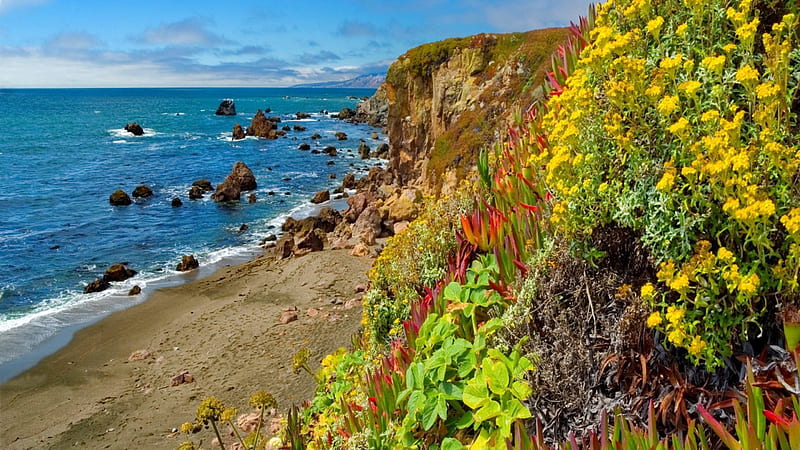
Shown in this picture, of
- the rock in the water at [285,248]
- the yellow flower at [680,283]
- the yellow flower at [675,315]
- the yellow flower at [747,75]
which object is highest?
the yellow flower at [747,75]

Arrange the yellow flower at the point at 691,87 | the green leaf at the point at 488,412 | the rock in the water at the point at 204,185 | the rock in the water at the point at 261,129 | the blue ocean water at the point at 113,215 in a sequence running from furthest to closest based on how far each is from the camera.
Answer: the rock in the water at the point at 261,129 → the rock in the water at the point at 204,185 → the blue ocean water at the point at 113,215 → the green leaf at the point at 488,412 → the yellow flower at the point at 691,87

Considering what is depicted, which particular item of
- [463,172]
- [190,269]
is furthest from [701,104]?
[190,269]

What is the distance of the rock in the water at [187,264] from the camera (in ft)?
62.5

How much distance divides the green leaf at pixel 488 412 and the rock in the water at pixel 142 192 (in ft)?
106

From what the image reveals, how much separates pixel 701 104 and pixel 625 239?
71 centimetres

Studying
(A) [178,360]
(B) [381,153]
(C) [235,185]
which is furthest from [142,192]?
(A) [178,360]

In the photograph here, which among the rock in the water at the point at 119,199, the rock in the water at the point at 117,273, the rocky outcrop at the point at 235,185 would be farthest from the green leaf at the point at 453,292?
the rock in the water at the point at 119,199

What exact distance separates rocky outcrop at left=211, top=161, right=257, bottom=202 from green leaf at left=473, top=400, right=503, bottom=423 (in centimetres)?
2913

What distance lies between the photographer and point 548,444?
2.42m

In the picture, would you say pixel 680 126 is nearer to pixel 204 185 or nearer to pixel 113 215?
pixel 113 215

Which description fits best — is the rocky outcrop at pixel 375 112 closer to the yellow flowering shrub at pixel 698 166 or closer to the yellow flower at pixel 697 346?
the yellow flowering shrub at pixel 698 166

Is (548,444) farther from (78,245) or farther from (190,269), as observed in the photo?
(78,245)

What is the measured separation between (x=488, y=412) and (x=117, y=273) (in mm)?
18715

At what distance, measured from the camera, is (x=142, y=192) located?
31078 millimetres
